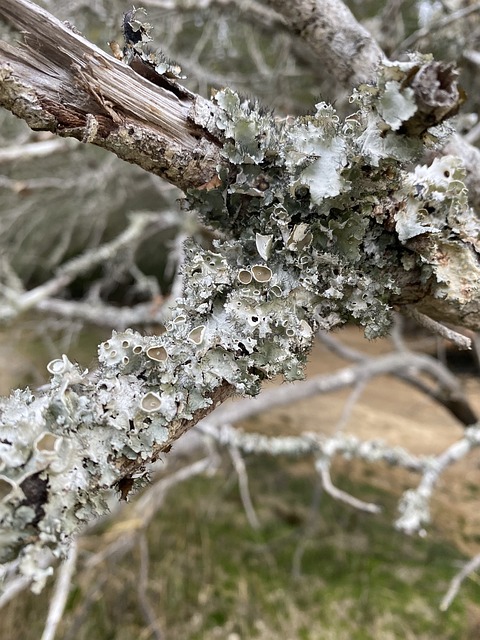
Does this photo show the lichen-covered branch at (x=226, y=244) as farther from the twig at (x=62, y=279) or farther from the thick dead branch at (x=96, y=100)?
the twig at (x=62, y=279)

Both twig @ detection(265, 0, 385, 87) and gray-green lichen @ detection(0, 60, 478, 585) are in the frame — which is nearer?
gray-green lichen @ detection(0, 60, 478, 585)

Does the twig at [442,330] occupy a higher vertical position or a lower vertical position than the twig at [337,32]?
lower

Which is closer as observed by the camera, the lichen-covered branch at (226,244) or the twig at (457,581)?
the lichen-covered branch at (226,244)

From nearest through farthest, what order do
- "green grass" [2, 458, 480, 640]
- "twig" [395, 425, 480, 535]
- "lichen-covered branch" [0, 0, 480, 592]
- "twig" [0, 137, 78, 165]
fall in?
"lichen-covered branch" [0, 0, 480, 592] < "twig" [395, 425, 480, 535] < "green grass" [2, 458, 480, 640] < "twig" [0, 137, 78, 165]

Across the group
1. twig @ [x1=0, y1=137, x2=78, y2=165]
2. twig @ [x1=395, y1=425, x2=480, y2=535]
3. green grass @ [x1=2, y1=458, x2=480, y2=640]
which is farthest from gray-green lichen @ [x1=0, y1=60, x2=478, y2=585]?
twig @ [x1=0, y1=137, x2=78, y2=165]

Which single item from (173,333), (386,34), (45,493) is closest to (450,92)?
(173,333)

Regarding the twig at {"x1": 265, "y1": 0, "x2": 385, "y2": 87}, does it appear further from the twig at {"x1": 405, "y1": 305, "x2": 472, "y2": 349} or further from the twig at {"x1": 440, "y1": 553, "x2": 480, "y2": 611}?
the twig at {"x1": 440, "y1": 553, "x2": 480, "y2": 611}

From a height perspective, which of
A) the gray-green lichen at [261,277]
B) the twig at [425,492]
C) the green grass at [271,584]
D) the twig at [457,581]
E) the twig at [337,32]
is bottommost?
the green grass at [271,584]

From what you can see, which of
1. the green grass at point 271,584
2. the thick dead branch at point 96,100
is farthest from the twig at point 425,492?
the thick dead branch at point 96,100

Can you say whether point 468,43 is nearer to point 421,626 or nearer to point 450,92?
point 450,92
